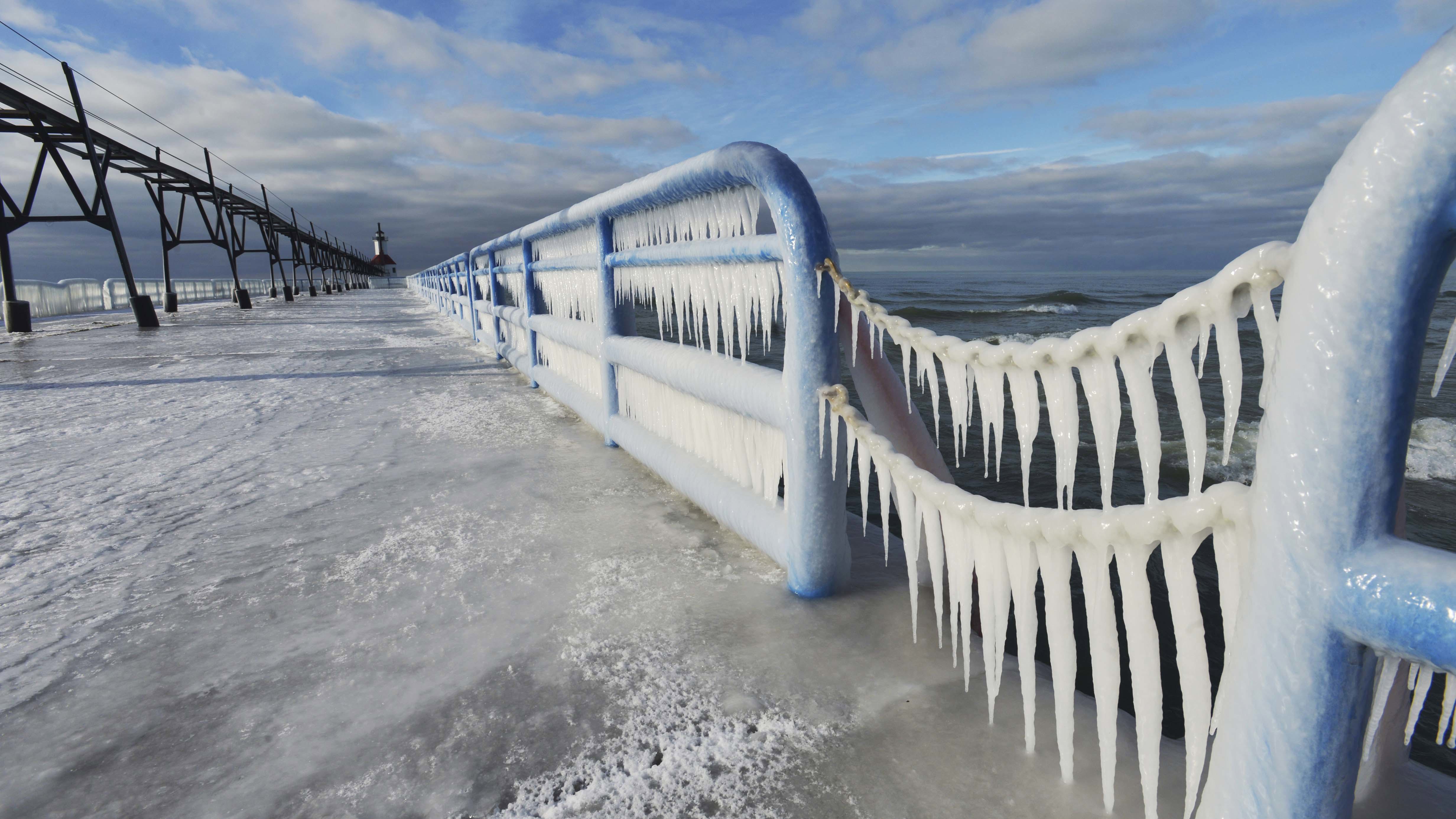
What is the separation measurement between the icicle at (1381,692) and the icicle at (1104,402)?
11.7 inches

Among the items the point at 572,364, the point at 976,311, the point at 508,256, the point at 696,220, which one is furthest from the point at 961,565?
the point at 976,311

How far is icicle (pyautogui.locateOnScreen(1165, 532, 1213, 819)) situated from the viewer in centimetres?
81

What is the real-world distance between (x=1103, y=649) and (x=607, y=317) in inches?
104

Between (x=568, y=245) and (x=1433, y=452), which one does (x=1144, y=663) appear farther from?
(x=1433, y=452)

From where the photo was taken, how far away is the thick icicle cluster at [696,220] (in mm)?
1984

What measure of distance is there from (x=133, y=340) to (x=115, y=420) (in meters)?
8.15

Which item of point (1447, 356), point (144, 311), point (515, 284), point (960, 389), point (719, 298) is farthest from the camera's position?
point (144, 311)

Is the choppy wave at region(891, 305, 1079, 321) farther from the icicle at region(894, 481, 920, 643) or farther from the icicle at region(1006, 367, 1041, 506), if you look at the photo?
the icicle at region(1006, 367, 1041, 506)

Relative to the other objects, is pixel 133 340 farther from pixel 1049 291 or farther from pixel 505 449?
pixel 1049 291

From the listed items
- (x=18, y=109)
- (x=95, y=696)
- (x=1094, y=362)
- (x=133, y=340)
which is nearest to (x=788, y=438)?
(x=1094, y=362)

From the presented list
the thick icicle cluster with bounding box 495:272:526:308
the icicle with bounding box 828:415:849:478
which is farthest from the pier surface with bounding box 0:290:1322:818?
the thick icicle cluster with bounding box 495:272:526:308

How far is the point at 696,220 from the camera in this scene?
2.28m

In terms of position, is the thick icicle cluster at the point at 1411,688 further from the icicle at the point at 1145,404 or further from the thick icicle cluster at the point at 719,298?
the thick icicle cluster at the point at 719,298

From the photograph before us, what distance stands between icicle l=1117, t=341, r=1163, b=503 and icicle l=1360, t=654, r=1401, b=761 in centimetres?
26
